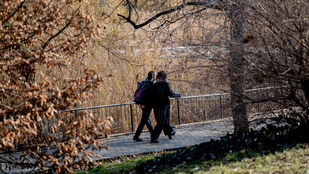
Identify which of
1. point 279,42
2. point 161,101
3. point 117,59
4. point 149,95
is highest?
point 117,59

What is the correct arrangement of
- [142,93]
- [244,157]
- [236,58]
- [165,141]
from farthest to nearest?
[165,141]
[142,93]
[236,58]
[244,157]

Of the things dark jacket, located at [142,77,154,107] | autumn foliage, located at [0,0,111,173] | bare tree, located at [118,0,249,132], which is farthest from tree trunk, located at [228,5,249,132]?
dark jacket, located at [142,77,154,107]

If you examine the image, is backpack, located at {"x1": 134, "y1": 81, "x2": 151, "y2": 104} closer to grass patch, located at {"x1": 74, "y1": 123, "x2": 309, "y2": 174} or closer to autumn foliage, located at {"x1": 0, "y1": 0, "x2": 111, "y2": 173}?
grass patch, located at {"x1": 74, "y1": 123, "x2": 309, "y2": 174}

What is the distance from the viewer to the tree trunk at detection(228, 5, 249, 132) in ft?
22.4

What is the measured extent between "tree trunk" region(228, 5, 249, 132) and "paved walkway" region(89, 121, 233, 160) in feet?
1.28

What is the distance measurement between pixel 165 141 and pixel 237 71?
3588 mm

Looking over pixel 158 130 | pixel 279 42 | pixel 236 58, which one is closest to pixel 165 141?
pixel 158 130

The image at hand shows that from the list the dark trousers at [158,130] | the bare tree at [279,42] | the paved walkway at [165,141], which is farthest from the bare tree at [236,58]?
the dark trousers at [158,130]

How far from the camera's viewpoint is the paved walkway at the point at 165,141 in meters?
7.88

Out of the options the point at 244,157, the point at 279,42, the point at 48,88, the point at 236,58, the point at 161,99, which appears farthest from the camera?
the point at 161,99

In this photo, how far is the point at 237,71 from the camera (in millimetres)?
6922

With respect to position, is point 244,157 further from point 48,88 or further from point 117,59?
point 117,59

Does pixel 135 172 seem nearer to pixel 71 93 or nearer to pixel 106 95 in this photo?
pixel 71 93

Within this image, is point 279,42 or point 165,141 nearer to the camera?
point 279,42
